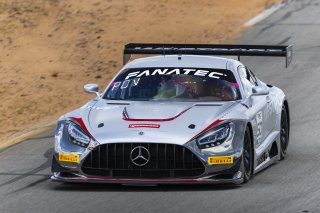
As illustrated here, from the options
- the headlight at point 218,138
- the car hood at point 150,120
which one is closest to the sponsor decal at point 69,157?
the car hood at point 150,120

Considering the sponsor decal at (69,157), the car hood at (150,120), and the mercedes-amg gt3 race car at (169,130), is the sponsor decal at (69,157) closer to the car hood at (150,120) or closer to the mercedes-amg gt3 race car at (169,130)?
the mercedes-amg gt3 race car at (169,130)

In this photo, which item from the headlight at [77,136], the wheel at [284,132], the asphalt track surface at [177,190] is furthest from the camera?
the wheel at [284,132]

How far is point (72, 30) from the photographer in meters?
25.7

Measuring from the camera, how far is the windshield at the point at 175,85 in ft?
42.7

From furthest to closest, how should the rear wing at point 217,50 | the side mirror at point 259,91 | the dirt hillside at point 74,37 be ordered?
the dirt hillside at point 74,37 → the rear wing at point 217,50 → the side mirror at point 259,91

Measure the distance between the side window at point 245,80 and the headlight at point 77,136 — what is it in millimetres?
2173

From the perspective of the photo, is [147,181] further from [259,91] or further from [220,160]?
[259,91]

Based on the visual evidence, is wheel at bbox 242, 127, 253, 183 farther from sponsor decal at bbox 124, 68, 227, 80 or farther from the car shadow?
sponsor decal at bbox 124, 68, 227, 80

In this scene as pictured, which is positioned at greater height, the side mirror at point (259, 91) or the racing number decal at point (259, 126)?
the side mirror at point (259, 91)

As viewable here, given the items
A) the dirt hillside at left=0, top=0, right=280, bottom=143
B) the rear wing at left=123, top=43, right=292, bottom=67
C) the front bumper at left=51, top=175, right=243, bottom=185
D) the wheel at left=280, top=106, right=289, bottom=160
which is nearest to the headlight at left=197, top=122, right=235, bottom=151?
the front bumper at left=51, top=175, right=243, bottom=185

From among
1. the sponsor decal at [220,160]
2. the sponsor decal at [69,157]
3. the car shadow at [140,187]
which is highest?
the sponsor decal at [69,157]

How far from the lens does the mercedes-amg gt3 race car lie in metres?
11.8

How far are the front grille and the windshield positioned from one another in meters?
1.30

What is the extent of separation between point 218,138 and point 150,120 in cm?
74
